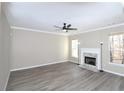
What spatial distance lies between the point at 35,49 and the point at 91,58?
3.80m

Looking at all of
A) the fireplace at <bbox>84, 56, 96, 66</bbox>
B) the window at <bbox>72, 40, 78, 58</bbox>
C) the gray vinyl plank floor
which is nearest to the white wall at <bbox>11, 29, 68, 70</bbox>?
the window at <bbox>72, 40, 78, 58</bbox>

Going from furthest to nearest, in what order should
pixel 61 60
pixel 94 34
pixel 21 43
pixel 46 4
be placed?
pixel 61 60 < pixel 94 34 < pixel 21 43 < pixel 46 4

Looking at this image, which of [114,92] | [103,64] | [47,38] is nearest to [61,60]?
[47,38]

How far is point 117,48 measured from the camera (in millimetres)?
4586

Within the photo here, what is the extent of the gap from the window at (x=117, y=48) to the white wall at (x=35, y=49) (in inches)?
154

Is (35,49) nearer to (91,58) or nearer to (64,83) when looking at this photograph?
(64,83)

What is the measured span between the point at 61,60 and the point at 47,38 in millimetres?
2297

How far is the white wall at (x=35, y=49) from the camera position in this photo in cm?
509

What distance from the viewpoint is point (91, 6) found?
97.7 inches

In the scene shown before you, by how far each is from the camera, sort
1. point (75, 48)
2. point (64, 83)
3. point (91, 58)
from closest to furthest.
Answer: point (64, 83) → point (91, 58) → point (75, 48)

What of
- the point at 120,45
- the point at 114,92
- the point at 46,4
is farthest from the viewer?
the point at 120,45

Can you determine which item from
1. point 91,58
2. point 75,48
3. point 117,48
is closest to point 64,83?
point 91,58

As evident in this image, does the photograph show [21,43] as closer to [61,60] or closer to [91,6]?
[61,60]

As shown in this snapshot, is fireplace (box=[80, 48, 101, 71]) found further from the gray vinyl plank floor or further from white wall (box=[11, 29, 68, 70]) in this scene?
white wall (box=[11, 29, 68, 70])
